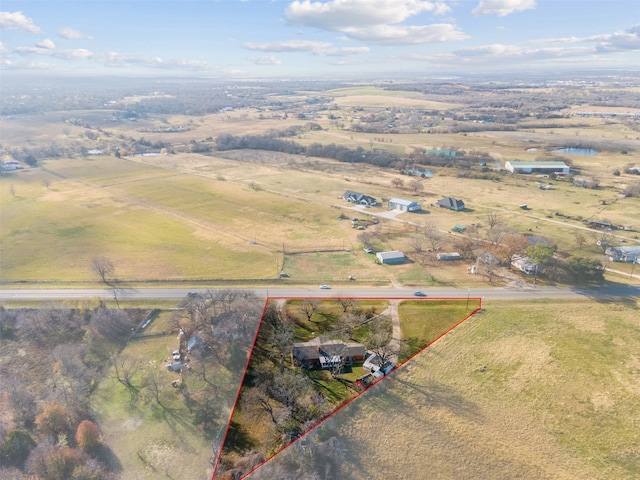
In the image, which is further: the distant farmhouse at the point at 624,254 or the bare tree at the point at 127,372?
→ the distant farmhouse at the point at 624,254

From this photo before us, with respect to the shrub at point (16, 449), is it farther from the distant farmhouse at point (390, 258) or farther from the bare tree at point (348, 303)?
the distant farmhouse at point (390, 258)

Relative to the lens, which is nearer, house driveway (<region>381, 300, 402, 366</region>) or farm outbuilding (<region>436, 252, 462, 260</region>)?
house driveway (<region>381, 300, 402, 366</region>)

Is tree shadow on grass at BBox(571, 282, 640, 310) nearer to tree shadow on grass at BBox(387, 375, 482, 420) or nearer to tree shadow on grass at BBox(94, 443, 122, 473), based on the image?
tree shadow on grass at BBox(387, 375, 482, 420)

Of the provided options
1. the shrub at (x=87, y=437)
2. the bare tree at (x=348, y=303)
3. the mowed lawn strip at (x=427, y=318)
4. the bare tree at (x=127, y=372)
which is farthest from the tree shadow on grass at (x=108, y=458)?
the bare tree at (x=348, y=303)

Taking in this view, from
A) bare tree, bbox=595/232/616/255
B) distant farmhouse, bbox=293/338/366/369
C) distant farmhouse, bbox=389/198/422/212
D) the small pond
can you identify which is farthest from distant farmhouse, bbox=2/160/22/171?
the small pond

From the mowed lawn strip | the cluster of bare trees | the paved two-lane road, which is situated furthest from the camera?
the paved two-lane road

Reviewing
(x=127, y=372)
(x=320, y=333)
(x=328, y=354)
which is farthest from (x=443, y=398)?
(x=127, y=372)

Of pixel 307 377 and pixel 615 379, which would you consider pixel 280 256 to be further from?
pixel 615 379
